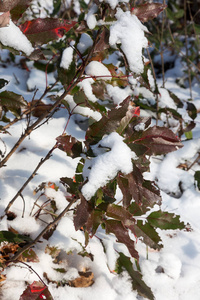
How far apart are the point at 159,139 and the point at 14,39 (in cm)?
41

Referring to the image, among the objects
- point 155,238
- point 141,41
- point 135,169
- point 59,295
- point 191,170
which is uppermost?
point 141,41

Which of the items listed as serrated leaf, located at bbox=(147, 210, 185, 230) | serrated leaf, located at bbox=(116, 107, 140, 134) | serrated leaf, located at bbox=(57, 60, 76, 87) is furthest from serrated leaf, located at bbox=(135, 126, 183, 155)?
serrated leaf, located at bbox=(147, 210, 185, 230)

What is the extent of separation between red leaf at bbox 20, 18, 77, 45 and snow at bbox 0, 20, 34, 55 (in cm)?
5

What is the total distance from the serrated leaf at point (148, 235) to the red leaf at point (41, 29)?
2.10ft

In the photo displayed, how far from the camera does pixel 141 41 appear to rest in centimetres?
69

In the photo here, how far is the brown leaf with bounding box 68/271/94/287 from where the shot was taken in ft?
3.45

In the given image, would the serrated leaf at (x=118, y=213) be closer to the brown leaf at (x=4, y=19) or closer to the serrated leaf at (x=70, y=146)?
the serrated leaf at (x=70, y=146)

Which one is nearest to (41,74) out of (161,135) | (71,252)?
(71,252)

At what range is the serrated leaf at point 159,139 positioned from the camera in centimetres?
73

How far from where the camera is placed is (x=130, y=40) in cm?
68

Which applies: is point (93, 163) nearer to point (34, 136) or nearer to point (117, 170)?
point (117, 170)

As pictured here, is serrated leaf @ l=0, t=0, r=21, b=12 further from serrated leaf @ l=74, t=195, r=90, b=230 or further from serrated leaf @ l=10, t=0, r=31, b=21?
serrated leaf @ l=74, t=195, r=90, b=230

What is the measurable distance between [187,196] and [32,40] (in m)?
1.20

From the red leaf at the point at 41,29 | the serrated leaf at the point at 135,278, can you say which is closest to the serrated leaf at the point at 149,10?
the red leaf at the point at 41,29
